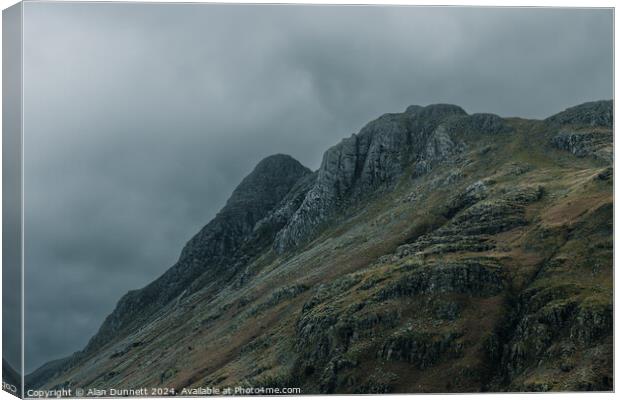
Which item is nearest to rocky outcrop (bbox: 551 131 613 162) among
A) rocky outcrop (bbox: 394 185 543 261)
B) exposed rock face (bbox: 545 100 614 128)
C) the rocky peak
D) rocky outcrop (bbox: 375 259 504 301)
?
rocky outcrop (bbox: 394 185 543 261)

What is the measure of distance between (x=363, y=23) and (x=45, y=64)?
27882 millimetres

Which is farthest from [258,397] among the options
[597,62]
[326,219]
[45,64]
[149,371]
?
[326,219]

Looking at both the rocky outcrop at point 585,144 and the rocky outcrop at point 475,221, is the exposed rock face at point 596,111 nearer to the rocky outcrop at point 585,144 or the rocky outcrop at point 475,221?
the rocky outcrop at point 475,221

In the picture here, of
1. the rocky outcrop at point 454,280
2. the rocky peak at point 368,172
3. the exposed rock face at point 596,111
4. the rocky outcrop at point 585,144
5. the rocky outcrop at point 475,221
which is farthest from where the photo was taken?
the rocky peak at point 368,172

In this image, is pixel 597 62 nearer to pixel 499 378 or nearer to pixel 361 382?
pixel 499 378

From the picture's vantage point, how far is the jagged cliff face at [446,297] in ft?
220

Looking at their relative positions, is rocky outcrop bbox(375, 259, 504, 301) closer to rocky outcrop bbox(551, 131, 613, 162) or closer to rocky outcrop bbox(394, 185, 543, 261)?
rocky outcrop bbox(394, 185, 543, 261)

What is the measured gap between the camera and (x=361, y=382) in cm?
6912

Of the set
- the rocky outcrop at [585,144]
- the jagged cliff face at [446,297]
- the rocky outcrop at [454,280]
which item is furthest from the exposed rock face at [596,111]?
the rocky outcrop at [585,144]

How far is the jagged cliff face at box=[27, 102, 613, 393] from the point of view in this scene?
6719 cm

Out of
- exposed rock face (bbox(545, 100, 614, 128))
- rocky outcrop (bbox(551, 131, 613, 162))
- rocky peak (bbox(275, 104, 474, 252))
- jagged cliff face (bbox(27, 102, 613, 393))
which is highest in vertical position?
rocky peak (bbox(275, 104, 474, 252))

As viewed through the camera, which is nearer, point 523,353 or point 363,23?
point 363,23

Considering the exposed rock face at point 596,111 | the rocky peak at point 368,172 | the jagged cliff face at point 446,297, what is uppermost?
the rocky peak at point 368,172

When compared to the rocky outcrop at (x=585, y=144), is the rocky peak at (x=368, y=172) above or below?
above
